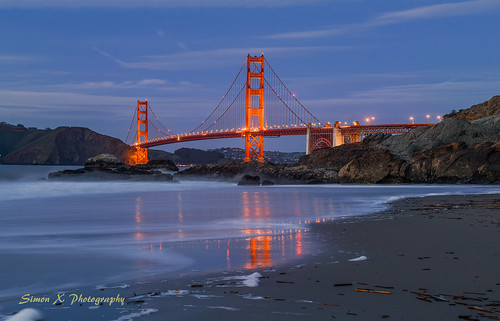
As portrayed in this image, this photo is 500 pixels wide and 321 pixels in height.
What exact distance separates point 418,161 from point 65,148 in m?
106

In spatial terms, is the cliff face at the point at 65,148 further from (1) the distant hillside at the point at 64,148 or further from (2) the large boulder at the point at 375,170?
(2) the large boulder at the point at 375,170

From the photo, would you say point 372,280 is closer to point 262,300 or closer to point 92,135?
point 262,300

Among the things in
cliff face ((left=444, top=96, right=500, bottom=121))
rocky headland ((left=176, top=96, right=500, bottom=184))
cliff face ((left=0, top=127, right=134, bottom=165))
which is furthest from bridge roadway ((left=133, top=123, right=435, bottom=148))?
cliff face ((left=0, top=127, right=134, bottom=165))

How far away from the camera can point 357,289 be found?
332 centimetres

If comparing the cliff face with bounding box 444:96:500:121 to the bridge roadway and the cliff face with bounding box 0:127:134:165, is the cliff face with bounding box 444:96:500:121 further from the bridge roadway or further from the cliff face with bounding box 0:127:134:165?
the cliff face with bounding box 0:127:134:165

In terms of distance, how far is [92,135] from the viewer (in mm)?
119500

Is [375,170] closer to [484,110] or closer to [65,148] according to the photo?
[484,110]

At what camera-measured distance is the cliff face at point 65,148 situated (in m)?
114

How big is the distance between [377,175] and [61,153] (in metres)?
105

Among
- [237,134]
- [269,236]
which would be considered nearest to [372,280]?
[269,236]

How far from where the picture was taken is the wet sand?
284cm

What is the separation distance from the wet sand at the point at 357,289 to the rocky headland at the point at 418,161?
1815cm

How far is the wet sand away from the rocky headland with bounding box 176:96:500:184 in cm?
1815

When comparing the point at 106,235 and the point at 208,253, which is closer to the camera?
the point at 208,253
